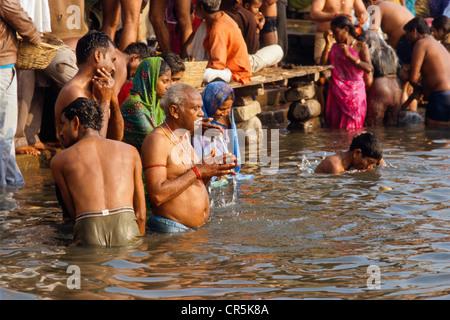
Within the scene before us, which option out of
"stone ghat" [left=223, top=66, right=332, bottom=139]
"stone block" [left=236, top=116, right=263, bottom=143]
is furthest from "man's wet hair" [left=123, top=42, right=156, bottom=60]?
"stone block" [left=236, top=116, right=263, bottom=143]

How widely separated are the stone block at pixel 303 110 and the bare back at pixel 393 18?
231 cm

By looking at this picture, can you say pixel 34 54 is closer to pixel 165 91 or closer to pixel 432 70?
pixel 165 91

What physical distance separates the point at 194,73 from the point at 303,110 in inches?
144

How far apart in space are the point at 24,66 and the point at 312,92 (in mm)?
6242

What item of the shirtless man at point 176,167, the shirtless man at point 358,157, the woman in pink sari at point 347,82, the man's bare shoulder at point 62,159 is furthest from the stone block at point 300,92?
the man's bare shoulder at point 62,159

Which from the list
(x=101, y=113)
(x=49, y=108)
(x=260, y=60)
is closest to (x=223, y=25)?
(x=260, y=60)

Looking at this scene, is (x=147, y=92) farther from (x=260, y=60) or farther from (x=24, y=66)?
(x=260, y=60)

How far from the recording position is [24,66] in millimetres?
7543

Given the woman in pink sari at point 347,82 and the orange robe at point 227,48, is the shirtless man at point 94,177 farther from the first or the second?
the woman in pink sari at point 347,82

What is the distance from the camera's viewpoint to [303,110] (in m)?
12.4

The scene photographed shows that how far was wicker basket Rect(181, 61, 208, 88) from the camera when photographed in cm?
901

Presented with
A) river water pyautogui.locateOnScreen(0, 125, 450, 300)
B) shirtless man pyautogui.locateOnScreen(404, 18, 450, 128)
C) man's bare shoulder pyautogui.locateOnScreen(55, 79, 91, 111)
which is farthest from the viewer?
shirtless man pyautogui.locateOnScreen(404, 18, 450, 128)

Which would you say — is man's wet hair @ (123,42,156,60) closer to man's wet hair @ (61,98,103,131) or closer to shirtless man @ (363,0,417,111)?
man's wet hair @ (61,98,103,131)

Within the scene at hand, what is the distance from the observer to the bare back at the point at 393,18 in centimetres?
1343
